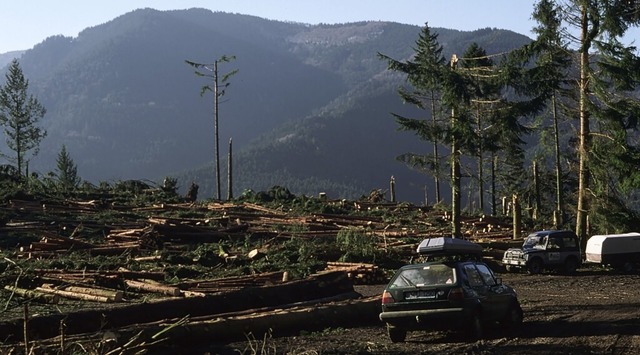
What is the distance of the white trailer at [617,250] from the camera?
31.0 meters

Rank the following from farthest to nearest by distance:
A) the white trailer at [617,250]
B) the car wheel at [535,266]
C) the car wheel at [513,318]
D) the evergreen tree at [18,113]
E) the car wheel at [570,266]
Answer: the evergreen tree at [18,113]
the white trailer at [617,250]
the car wheel at [570,266]
the car wheel at [535,266]
the car wheel at [513,318]

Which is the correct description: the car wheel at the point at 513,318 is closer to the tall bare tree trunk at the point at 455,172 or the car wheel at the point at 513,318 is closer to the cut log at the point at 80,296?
the cut log at the point at 80,296

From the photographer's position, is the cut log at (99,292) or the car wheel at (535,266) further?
the car wheel at (535,266)

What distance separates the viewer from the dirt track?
12.3 metres

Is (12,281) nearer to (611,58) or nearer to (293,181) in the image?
(611,58)

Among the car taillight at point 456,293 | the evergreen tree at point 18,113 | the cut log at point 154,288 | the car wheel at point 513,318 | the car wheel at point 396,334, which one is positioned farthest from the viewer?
the evergreen tree at point 18,113

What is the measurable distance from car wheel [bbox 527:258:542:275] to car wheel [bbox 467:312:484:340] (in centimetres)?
1690

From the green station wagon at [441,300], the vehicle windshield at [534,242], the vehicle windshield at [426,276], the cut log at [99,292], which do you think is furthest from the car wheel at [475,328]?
the vehicle windshield at [534,242]

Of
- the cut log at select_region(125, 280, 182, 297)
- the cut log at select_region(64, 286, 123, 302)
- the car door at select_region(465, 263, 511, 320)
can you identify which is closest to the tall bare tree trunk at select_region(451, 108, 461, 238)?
the car door at select_region(465, 263, 511, 320)

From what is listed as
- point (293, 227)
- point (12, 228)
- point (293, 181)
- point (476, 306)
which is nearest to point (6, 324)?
point (476, 306)

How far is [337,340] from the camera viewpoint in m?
13.5

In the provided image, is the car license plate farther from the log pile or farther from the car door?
the log pile

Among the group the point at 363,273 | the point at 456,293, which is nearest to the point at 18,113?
the point at 363,273

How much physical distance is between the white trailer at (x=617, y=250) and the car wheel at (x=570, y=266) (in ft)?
4.30
